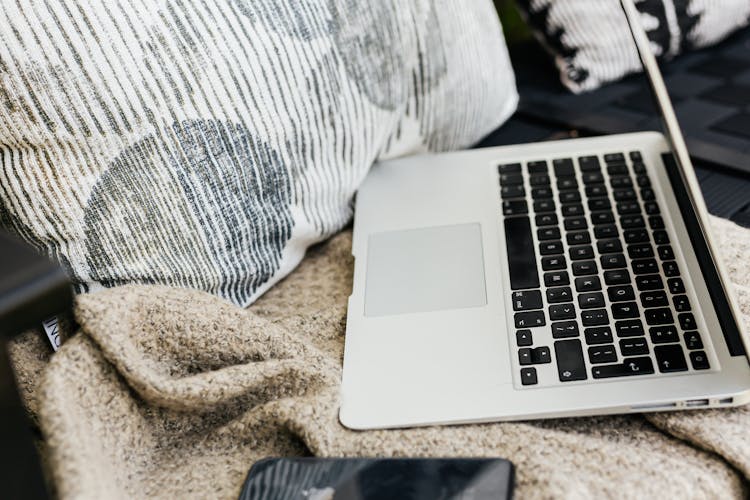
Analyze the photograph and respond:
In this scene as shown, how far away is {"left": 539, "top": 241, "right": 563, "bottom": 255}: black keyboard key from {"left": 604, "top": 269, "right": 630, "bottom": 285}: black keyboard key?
0.05 metres

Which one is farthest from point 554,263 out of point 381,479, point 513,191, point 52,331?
point 52,331

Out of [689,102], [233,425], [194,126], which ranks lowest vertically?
[689,102]

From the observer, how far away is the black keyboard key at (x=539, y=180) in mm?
727

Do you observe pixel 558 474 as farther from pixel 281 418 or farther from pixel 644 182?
pixel 644 182

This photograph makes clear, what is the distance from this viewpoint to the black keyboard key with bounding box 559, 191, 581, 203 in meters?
0.70

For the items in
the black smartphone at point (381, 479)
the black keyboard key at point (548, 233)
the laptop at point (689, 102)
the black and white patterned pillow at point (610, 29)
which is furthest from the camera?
the black and white patterned pillow at point (610, 29)

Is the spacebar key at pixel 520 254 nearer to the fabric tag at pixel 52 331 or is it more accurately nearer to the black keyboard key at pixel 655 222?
the black keyboard key at pixel 655 222

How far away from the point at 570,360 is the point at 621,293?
0.08 metres

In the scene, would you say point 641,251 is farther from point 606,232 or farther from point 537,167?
point 537,167

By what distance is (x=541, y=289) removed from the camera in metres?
0.60

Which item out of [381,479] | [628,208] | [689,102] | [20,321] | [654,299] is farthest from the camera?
[689,102]

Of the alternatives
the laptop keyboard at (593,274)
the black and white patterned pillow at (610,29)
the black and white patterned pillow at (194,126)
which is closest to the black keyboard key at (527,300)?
the laptop keyboard at (593,274)

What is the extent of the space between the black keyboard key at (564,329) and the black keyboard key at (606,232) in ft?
0.39

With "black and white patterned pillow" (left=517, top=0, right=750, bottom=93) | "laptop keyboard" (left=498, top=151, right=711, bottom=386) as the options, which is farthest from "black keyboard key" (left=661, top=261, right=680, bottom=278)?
"black and white patterned pillow" (left=517, top=0, right=750, bottom=93)
